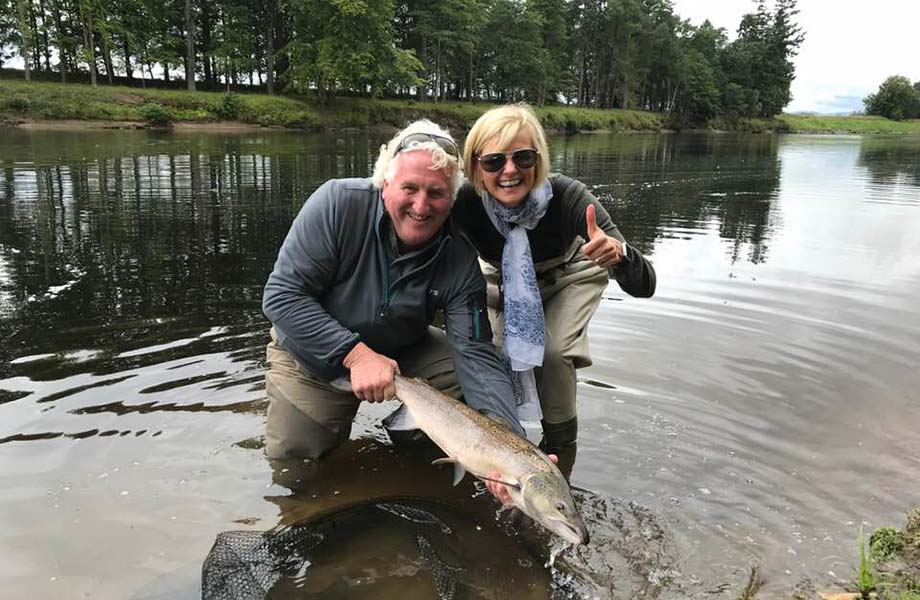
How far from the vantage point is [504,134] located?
155 inches

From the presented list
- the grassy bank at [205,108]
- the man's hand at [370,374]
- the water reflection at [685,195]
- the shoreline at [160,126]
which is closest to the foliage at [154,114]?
the grassy bank at [205,108]

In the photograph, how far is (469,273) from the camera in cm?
403

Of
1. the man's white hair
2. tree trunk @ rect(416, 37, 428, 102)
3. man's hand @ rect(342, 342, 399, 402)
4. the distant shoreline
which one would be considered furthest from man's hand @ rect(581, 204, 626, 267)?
tree trunk @ rect(416, 37, 428, 102)

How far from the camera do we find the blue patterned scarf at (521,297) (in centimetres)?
426

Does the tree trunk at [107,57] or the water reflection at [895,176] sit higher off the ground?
the tree trunk at [107,57]

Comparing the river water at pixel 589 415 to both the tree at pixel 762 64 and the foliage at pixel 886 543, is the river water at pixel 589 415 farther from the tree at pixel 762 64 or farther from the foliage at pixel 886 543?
the tree at pixel 762 64

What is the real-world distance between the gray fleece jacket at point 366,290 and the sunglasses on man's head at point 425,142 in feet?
1.14

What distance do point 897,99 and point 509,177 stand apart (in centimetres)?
13875

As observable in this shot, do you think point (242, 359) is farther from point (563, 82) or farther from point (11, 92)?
point (563, 82)

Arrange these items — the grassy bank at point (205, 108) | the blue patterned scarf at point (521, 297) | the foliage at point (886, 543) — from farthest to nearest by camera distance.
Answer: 1. the grassy bank at point (205, 108)
2. the blue patterned scarf at point (521, 297)
3. the foliage at point (886, 543)

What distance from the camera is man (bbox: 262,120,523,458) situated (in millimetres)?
3691

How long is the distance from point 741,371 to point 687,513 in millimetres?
2718

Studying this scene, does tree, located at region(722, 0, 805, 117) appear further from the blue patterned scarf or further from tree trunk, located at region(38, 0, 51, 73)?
the blue patterned scarf

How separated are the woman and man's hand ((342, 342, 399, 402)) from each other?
0.99 m
